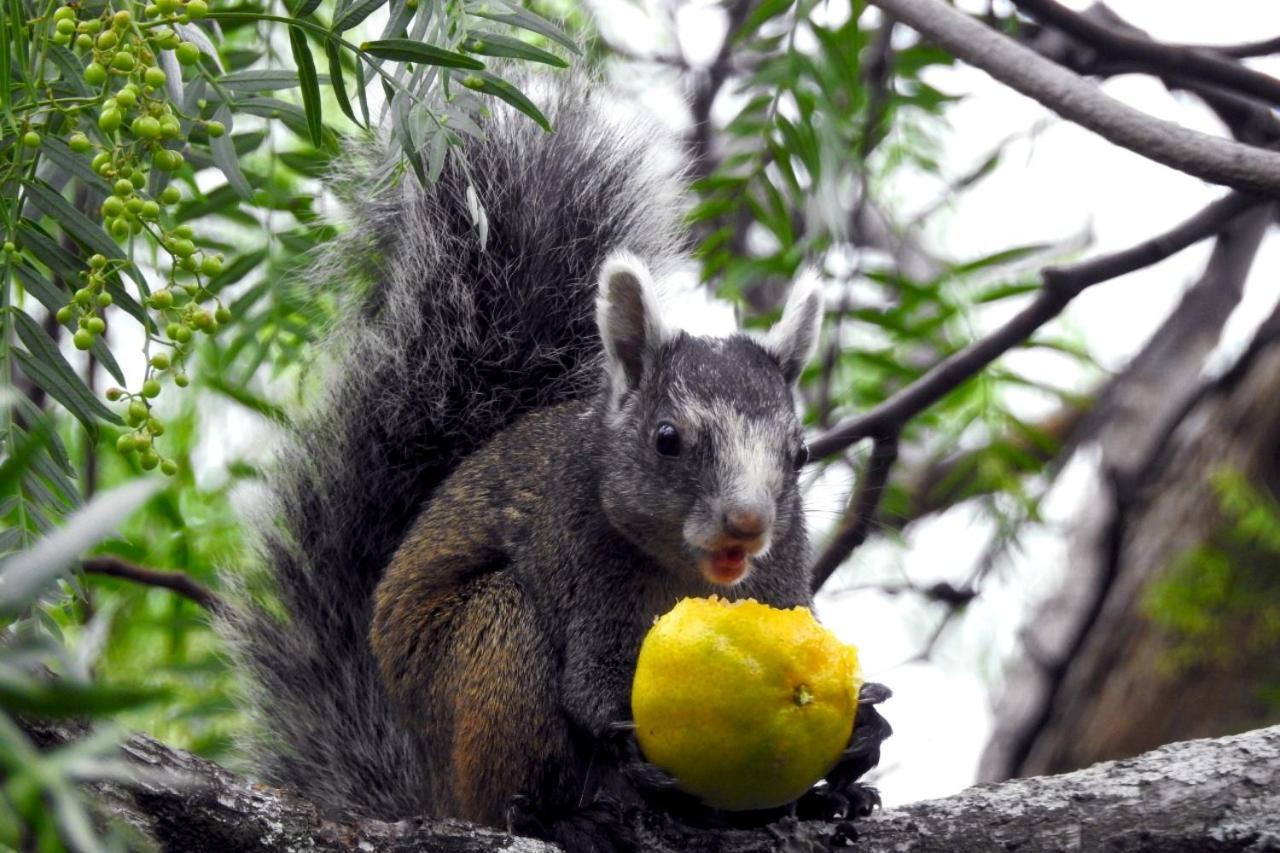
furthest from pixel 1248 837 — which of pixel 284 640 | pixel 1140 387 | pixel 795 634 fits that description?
pixel 1140 387

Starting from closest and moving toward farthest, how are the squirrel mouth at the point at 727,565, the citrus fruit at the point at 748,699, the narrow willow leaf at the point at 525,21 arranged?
the narrow willow leaf at the point at 525,21 < the citrus fruit at the point at 748,699 < the squirrel mouth at the point at 727,565

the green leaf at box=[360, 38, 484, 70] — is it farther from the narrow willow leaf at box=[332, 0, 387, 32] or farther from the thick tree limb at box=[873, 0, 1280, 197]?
the thick tree limb at box=[873, 0, 1280, 197]

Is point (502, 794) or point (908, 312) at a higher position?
point (908, 312)

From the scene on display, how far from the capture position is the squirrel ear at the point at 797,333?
8.62 ft

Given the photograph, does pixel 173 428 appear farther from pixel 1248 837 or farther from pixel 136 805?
pixel 1248 837

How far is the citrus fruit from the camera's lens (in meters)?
1.70

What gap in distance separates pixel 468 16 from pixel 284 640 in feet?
4.65

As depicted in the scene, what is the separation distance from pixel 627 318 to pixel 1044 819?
1159 mm

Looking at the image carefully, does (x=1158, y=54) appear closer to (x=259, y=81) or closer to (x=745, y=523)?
(x=745, y=523)

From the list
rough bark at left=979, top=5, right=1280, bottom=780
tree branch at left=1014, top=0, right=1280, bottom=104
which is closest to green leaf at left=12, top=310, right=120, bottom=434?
tree branch at left=1014, top=0, right=1280, bottom=104

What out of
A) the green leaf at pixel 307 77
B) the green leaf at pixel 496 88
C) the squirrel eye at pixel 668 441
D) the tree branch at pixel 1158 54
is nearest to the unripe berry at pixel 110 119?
the green leaf at pixel 307 77

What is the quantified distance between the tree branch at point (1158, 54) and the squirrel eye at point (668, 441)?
1.14 m

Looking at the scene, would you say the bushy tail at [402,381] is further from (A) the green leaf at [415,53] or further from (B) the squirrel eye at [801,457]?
(A) the green leaf at [415,53]

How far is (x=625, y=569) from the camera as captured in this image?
7.83 ft
